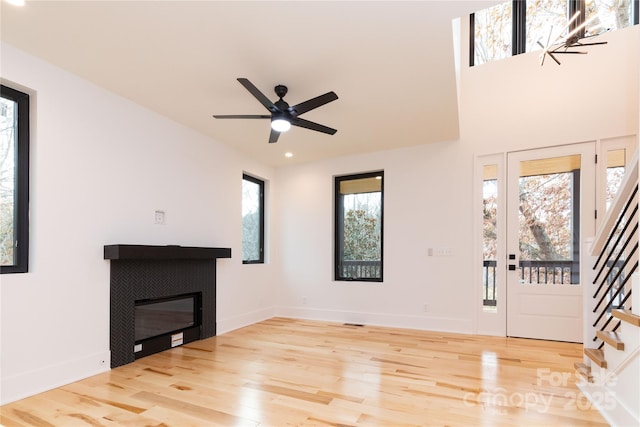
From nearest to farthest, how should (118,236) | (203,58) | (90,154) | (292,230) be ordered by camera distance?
(203,58) → (90,154) → (118,236) → (292,230)

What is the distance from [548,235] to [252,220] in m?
4.09

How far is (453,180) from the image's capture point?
4.89 meters

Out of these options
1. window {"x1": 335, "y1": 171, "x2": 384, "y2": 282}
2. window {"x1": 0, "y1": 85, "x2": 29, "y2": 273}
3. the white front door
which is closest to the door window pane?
the white front door

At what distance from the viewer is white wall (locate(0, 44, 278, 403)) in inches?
105

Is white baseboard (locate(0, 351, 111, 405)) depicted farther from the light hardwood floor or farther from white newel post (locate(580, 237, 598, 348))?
white newel post (locate(580, 237, 598, 348))

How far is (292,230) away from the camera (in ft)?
19.4

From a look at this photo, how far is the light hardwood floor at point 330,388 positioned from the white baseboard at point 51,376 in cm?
7

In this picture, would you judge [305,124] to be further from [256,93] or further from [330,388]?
[330,388]

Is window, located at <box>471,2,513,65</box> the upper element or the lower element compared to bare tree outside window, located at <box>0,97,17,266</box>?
upper

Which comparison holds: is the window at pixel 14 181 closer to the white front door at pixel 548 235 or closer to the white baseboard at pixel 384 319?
the white baseboard at pixel 384 319

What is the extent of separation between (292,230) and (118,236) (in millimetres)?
2903

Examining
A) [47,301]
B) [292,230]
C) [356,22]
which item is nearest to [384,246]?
[292,230]

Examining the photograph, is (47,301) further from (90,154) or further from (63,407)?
(90,154)

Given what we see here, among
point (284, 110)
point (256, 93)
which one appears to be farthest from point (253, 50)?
point (284, 110)
